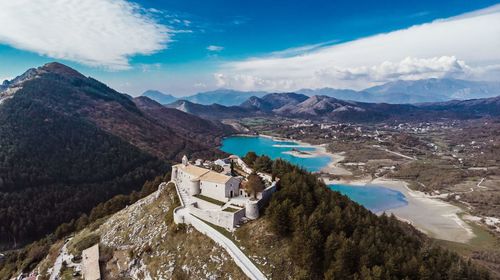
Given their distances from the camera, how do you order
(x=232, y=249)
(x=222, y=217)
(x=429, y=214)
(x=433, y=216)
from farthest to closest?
(x=429, y=214), (x=433, y=216), (x=222, y=217), (x=232, y=249)

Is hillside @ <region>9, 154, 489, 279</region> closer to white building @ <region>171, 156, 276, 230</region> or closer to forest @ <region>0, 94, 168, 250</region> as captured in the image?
white building @ <region>171, 156, 276, 230</region>

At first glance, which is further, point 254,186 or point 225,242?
point 254,186

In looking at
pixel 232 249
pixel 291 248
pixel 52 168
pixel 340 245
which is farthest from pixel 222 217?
pixel 52 168

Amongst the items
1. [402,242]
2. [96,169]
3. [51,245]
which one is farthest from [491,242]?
[96,169]

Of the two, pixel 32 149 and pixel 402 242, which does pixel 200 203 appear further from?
pixel 32 149

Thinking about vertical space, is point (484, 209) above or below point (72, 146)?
below

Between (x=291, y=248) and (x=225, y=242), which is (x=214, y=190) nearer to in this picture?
(x=225, y=242)

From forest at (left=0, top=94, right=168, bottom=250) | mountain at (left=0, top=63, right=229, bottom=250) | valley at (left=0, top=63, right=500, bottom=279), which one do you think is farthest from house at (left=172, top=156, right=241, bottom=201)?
mountain at (left=0, top=63, right=229, bottom=250)

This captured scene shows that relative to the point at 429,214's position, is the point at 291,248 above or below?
above

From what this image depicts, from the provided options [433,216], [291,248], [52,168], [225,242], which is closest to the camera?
[291,248]
